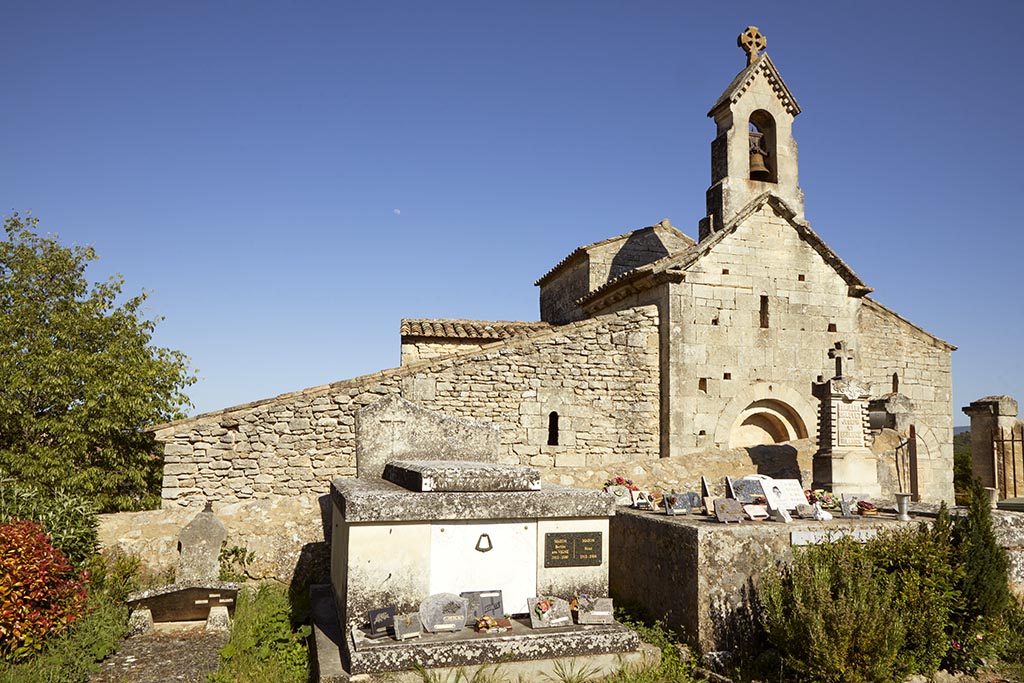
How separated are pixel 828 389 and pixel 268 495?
9.56 metres

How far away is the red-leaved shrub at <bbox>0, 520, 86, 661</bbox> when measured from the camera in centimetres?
559

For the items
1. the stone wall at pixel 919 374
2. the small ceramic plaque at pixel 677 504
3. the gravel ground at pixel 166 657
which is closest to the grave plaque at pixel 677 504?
the small ceramic plaque at pixel 677 504

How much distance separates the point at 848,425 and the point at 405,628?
8.37m

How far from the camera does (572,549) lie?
5832mm

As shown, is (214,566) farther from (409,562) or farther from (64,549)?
(409,562)

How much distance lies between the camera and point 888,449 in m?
12.2

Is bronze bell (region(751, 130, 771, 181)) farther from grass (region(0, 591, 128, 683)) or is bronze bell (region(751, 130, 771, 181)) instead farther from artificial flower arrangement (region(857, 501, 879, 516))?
grass (region(0, 591, 128, 683))

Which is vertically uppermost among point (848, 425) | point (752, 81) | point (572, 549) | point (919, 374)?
point (752, 81)

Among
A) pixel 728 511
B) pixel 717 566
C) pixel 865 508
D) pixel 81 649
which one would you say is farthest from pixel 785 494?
pixel 81 649

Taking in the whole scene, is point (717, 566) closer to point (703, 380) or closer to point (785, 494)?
point (785, 494)

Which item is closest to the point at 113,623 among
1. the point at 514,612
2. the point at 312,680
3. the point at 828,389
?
the point at 312,680

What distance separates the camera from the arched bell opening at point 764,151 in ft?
53.1

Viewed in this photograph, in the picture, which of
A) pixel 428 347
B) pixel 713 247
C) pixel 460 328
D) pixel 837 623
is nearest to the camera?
pixel 837 623

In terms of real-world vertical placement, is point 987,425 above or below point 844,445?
above
